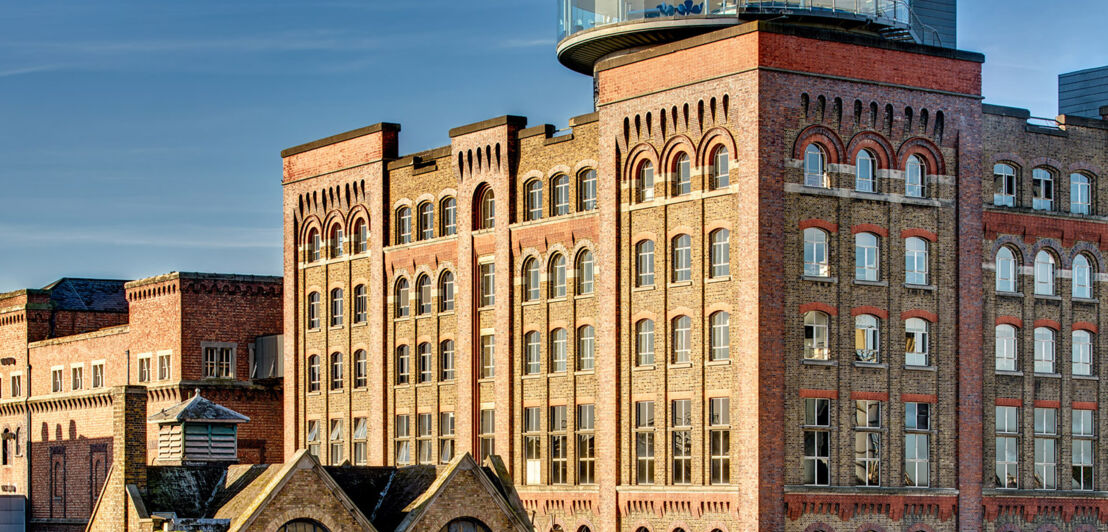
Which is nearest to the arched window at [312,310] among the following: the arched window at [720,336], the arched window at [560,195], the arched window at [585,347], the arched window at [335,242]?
the arched window at [335,242]

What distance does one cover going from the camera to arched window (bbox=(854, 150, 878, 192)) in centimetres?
6225

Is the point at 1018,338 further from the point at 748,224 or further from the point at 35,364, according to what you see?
the point at 35,364

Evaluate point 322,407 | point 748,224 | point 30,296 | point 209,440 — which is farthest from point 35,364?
point 748,224

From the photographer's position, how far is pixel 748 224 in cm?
6031

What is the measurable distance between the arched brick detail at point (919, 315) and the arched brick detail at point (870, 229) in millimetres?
2489

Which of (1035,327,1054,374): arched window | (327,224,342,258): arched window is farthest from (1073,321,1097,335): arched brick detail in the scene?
(327,224,342,258): arched window

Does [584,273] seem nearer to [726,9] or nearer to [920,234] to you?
[726,9]

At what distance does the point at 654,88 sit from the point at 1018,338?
577 inches

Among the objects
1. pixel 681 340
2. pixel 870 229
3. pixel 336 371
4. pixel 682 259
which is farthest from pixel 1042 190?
pixel 336 371

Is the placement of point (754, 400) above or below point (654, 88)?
below

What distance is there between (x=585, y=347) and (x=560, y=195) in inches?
213

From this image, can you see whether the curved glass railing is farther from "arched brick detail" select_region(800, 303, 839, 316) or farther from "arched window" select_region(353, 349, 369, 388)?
"arched window" select_region(353, 349, 369, 388)

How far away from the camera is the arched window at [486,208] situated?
72000mm

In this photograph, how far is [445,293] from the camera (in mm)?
74375
